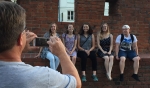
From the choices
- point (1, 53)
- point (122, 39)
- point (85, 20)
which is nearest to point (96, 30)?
point (85, 20)

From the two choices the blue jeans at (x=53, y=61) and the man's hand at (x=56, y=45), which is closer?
the man's hand at (x=56, y=45)

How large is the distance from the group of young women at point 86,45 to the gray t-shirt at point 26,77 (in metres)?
4.64

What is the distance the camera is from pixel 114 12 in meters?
7.38

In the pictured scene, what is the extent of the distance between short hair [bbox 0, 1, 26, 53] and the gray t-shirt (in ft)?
0.31

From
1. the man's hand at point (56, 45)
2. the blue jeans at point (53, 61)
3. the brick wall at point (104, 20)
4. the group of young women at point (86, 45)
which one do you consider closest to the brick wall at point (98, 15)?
the brick wall at point (104, 20)

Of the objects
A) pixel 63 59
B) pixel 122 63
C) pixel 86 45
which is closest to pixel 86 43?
pixel 86 45

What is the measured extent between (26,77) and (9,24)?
0.26 metres

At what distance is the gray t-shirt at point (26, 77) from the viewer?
1.26 m

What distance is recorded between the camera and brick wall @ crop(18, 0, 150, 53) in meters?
6.67

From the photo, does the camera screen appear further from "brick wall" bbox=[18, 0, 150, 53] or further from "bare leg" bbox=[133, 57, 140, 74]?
"brick wall" bbox=[18, 0, 150, 53]

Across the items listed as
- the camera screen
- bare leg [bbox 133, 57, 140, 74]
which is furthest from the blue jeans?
the camera screen

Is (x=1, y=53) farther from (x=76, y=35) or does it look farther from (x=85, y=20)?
(x=85, y=20)

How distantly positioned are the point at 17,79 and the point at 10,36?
8.0 inches

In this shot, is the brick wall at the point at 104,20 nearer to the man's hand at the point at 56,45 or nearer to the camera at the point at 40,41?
the camera at the point at 40,41
